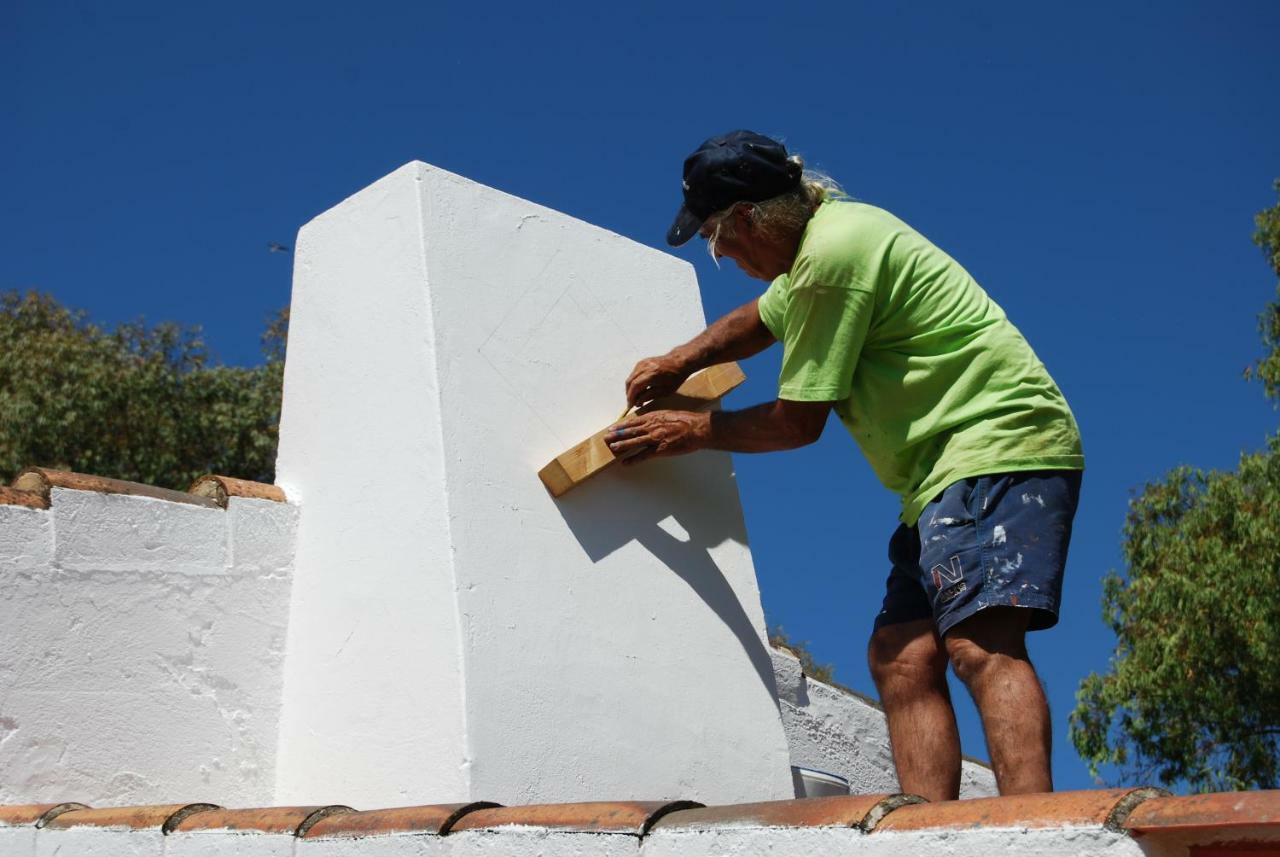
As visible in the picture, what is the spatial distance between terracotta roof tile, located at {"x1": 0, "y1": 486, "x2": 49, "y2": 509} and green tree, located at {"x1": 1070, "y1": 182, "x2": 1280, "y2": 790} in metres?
8.75

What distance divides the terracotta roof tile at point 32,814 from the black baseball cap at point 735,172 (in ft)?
5.69

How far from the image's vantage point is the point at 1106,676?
10.9 meters

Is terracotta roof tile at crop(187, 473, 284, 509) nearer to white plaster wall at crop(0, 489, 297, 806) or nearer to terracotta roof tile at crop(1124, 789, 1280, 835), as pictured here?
white plaster wall at crop(0, 489, 297, 806)

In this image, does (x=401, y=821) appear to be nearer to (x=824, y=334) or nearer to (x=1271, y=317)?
(x=824, y=334)

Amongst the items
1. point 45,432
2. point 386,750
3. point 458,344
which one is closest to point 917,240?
point 458,344

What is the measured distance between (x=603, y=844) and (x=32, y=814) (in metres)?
1.37

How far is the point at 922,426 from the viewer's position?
258 centimetres

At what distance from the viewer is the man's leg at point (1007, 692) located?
2.21 meters

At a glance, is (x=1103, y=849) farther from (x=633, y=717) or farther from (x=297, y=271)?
(x=297, y=271)

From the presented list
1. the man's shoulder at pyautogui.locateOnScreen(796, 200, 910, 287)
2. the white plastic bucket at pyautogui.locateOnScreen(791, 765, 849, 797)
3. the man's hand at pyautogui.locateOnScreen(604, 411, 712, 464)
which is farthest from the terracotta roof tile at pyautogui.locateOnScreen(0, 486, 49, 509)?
the white plastic bucket at pyautogui.locateOnScreen(791, 765, 849, 797)

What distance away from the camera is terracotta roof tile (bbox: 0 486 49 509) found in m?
2.88

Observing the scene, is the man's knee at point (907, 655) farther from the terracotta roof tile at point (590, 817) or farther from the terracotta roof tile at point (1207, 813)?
the terracotta roof tile at point (1207, 813)

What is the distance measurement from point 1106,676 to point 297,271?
29.5 ft

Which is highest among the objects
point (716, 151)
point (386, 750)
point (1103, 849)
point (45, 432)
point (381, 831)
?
point (45, 432)
